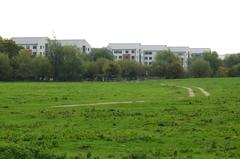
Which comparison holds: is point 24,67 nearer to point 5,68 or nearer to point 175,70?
point 5,68

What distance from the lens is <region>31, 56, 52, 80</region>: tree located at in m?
146

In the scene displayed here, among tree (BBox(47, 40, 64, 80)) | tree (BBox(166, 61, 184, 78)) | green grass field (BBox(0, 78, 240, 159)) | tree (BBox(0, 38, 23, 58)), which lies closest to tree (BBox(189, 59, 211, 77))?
tree (BBox(166, 61, 184, 78))

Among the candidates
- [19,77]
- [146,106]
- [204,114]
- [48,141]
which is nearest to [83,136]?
[48,141]

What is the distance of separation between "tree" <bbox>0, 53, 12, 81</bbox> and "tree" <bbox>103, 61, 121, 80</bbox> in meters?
30.7

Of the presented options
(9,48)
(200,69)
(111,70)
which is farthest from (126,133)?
(200,69)

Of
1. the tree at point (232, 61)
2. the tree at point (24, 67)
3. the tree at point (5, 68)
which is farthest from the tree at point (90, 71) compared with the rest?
the tree at point (232, 61)

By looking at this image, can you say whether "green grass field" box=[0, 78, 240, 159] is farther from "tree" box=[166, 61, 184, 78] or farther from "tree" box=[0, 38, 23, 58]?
"tree" box=[0, 38, 23, 58]

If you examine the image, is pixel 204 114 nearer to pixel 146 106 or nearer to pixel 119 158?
pixel 146 106

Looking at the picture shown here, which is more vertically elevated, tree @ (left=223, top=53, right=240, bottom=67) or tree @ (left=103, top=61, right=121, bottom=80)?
tree @ (left=223, top=53, right=240, bottom=67)

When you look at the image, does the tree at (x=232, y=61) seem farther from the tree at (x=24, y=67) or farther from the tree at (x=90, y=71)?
the tree at (x=24, y=67)

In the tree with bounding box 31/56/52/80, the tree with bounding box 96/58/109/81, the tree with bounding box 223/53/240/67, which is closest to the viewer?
the tree with bounding box 31/56/52/80

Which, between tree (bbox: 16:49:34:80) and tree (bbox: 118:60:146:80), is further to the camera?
tree (bbox: 118:60:146:80)

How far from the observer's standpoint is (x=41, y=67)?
147125 mm

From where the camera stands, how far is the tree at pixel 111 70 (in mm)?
153587
